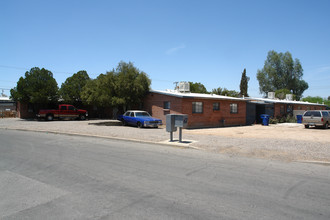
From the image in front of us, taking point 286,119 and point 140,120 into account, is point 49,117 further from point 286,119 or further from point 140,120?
point 286,119

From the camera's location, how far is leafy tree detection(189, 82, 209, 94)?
52.6m

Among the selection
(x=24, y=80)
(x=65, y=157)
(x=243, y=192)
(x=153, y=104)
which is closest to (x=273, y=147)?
(x=243, y=192)

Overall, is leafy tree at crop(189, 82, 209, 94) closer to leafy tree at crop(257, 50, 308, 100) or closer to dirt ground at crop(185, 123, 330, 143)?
leafy tree at crop(257, 50, 308, 100)

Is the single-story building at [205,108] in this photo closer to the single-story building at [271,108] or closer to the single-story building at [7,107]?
the single-story building at [271,108]

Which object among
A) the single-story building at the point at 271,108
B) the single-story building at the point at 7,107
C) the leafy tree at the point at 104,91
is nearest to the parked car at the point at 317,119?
the single-story building at the point at 271,108

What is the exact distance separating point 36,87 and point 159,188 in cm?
2855

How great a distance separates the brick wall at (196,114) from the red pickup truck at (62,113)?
1089cm

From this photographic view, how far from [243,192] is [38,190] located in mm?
4183

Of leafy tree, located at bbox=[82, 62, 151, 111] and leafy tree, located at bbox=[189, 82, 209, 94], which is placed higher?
leafy tree, located at bbox=[189, 82, 209, 94]

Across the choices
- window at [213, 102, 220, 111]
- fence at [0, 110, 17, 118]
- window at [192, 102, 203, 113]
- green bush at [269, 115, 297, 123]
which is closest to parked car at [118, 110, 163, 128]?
window at [192, 102, 203, 113]

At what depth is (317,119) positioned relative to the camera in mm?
19859

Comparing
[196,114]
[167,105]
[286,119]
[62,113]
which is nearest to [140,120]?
[167,105]

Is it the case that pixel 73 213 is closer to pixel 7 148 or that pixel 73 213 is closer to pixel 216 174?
pixel 216 174

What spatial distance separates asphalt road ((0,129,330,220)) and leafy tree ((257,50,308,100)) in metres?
55.3
